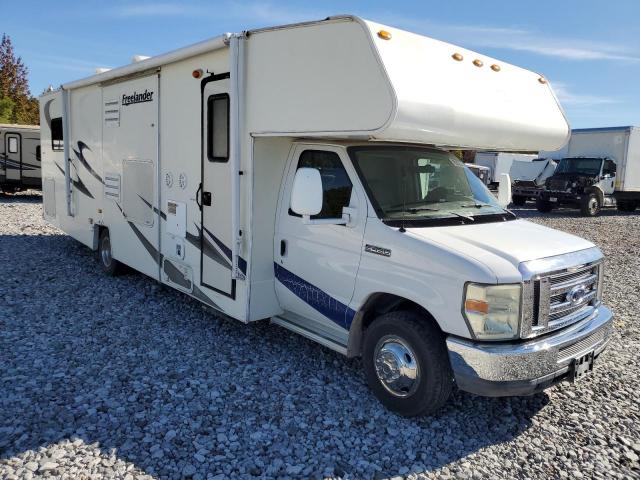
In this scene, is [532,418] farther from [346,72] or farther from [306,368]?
[346,72]

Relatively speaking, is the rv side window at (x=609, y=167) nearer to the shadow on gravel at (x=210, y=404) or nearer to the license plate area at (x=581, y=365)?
the shadow on gravel at (x=210, y=404)

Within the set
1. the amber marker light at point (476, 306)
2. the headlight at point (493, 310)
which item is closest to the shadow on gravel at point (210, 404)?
the headlight at point (493, 310)


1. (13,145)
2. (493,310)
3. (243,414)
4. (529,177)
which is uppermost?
(13,145)

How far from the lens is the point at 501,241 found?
4.16 m

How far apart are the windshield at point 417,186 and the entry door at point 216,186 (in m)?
1.48

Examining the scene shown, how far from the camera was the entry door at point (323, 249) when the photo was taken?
15.0 feet

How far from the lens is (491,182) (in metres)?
29.8

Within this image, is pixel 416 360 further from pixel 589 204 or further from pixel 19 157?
pixel 589 204

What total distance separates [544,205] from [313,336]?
62.2 ft

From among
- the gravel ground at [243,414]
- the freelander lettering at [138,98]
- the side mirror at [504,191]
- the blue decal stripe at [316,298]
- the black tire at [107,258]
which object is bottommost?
the gravel ground at [243,414]

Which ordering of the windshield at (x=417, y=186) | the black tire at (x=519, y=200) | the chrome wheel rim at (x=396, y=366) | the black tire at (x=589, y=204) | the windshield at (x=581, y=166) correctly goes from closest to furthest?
the chrome wheel rim at (x=396, y=366)
the windshield at (x=417, y=186)
the black tire at (x=589, y=204)
the windshield at (x=581, y=166)
the black tire at (x=519, y=200)

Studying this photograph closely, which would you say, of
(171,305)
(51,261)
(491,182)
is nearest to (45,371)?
(171,305)

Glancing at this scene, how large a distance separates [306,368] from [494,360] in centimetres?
199

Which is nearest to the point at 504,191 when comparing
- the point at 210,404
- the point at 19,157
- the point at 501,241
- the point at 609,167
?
the point at 501,241
